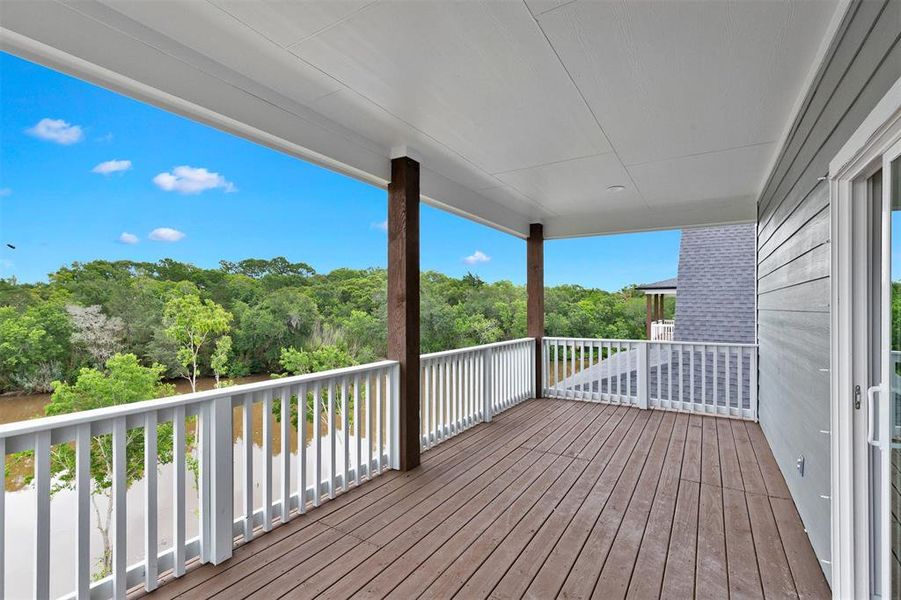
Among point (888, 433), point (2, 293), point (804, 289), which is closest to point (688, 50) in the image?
point (804, 289)

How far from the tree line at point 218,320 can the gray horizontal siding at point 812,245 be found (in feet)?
21.4

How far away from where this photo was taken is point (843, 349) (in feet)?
5.76

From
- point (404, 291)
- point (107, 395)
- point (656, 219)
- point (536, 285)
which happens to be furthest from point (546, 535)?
point (107, 395)

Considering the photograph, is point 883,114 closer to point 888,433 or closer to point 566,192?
point 888,433

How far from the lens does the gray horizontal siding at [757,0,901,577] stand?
1.45 meters

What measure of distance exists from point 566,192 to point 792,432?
3.02 metres

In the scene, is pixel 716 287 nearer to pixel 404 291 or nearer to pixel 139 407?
pixel 404 291

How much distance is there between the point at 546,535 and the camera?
2422 millimetres

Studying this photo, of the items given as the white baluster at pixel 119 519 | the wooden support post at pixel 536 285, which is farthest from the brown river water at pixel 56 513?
the wooden support post at pixel 536 285

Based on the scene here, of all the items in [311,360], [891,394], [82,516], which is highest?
[891,394]

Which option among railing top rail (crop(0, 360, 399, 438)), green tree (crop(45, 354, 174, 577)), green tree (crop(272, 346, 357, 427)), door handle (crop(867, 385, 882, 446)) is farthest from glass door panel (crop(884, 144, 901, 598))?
green tree (crop(272, 346, 357, 427))

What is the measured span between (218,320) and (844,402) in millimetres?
8027

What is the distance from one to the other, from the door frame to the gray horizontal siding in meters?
0.13

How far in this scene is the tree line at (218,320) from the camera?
5.02 meters
